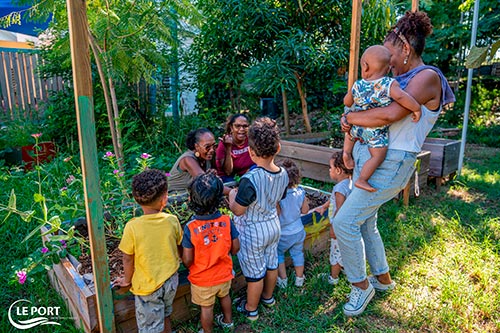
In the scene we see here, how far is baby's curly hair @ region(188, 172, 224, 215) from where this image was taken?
85.6 inches

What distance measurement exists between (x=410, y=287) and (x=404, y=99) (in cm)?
155

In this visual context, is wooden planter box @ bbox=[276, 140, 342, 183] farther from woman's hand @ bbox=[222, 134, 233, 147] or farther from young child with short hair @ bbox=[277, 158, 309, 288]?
young child with short hair @ bbox=[277, 158, 309, 288]

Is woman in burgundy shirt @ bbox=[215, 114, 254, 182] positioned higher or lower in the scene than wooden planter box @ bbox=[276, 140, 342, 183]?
higher

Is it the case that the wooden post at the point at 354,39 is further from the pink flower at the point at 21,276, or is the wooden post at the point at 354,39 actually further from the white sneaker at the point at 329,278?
the pink flower at the point at 21,276

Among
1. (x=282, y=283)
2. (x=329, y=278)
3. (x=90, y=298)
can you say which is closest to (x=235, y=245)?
(x=282, y=283)

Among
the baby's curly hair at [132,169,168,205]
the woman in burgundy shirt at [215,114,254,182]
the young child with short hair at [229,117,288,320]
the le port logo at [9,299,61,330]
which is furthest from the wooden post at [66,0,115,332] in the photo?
the woman in burgundy shirt at [215,114,254,182]

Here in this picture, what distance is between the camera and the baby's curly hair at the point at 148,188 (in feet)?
6.88

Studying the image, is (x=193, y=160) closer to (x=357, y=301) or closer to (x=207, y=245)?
(x=207, y=245)

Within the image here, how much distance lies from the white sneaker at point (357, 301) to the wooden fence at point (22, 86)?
629 centimetres

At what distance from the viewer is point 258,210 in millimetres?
2482

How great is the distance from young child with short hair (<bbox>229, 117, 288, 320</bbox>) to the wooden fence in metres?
5.72

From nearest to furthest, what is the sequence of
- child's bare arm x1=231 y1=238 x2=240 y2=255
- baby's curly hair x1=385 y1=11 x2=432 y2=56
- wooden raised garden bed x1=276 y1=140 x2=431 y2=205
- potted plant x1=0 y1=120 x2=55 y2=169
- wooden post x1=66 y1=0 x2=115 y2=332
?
wooden post x1=66 y1=0 x2=115 y2=332 < baby's curly hair x1=385 y1=11 x2=432 y2=56 < child's bare arm x1=231 y1=238 x2=240 y2=255 < wooden raised garden bed x1=276 y1=140 x2=431 y2=205 < potted plant x1=0 y1=120 x2=55 y2=169

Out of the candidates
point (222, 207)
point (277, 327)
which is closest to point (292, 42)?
point (222, 207)

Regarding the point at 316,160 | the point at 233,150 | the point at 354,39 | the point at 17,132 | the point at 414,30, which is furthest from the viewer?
the point at 17,132
